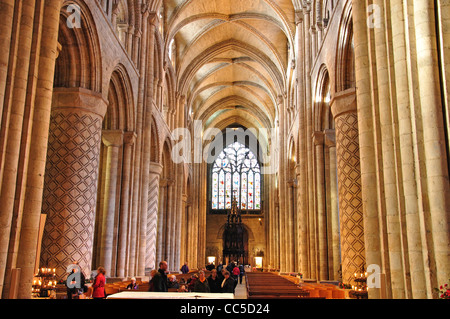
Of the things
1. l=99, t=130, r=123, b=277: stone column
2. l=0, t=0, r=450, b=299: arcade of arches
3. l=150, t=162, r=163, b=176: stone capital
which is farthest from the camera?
l=150, t=162, r=163, b=176: stone capital

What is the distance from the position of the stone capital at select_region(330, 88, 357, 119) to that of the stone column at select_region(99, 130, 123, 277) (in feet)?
23.7

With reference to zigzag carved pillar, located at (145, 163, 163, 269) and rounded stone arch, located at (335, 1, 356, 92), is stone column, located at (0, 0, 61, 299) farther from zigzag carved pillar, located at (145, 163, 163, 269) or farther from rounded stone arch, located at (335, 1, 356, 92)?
zigzag carved pillar, located at (145, 163, 163, 269)

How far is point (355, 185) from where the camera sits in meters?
11.5

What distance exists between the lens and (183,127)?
27.6 m

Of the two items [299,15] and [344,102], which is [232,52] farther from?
[344,102]

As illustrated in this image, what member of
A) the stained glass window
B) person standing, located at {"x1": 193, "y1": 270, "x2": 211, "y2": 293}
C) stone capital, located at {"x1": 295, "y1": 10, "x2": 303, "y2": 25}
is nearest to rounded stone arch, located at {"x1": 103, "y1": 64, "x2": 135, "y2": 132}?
stone capital, located at {"x1": 295, "y1": 10, "x2": 303, "y2": 25}

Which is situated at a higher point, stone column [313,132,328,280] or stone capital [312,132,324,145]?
stone capital [312,132,324,145]

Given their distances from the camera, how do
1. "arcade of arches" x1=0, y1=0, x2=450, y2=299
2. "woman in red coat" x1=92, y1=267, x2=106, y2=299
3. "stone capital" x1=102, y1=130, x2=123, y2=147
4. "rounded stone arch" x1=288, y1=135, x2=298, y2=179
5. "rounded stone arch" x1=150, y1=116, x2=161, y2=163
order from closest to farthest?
"arcade of arches" x1=0, y1=0, x2=450, y2=299 → "woman in red coat" x1=92, y1=267, x2=106, y2=299 → "stone capital" x1=102, y1=130, x2=123, y2=147 → "rounded stone arch" x1=150, y1=116, x2=161, y2=163 → "rounded stone arch" x1=288, y1=135, x2=298, y2=179

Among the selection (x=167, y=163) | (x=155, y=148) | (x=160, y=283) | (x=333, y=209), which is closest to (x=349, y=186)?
(x=333, y=209)

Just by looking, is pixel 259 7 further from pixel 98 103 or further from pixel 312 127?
pixel 98 103

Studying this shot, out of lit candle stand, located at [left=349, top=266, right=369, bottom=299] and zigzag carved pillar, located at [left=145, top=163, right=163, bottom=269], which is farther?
zigzag carved pillar, located at [left=145, top=163, right=163, bottom=269]

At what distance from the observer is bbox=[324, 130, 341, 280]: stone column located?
14324 mm
